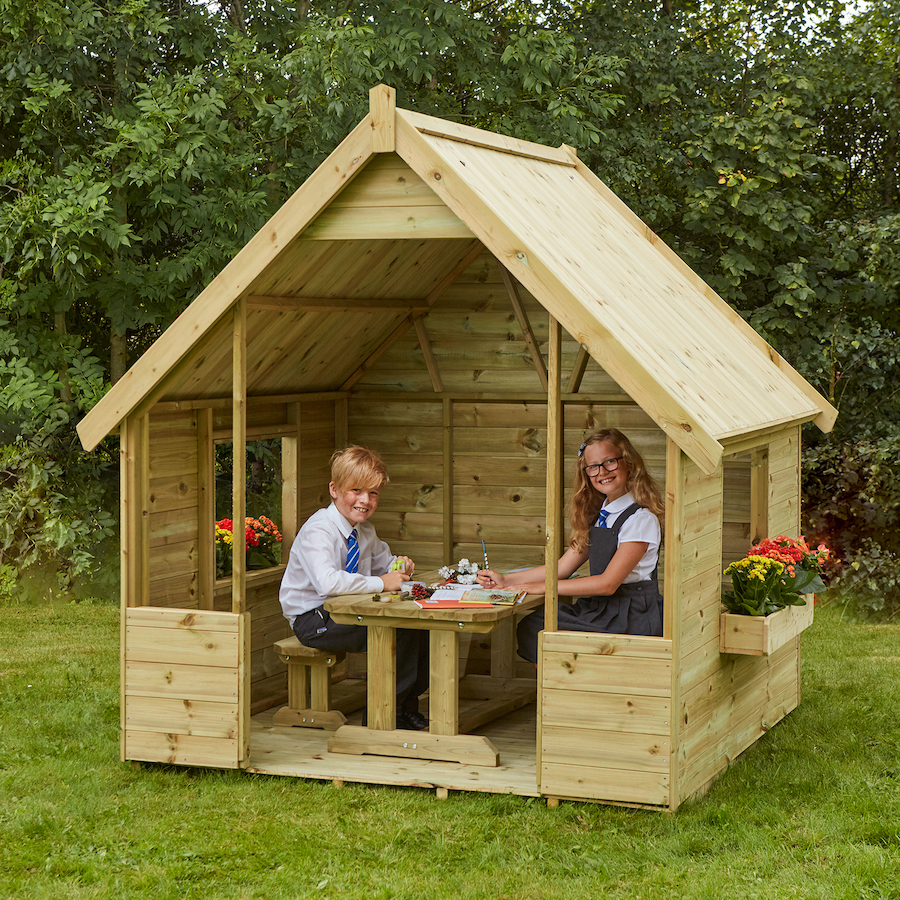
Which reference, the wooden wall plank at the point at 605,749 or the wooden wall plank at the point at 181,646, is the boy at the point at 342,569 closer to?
the wooden wall plank at the point at 181,646

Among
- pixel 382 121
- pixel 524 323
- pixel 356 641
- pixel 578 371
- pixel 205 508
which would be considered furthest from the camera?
pixel 524 323

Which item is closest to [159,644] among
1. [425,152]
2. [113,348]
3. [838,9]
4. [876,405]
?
[425,152]

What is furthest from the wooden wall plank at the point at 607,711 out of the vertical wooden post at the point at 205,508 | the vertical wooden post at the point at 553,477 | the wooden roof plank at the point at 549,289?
the vertical wooden post at the point at 205,508

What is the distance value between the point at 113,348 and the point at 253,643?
579 centimetres

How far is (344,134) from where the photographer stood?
12125 mm

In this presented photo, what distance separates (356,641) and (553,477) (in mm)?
1766

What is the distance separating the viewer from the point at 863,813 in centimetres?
615

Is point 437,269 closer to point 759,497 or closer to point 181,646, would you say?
point 759,497

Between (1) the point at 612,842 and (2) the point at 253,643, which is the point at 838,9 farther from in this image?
(1) the point at 612,842

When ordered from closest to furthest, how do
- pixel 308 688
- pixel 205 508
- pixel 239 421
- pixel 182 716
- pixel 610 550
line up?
pixel 239 421
pixel 182 716
pixel 610 550
pixel 205 508
pixel 308 688

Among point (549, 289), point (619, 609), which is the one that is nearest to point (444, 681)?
point (619, 609)

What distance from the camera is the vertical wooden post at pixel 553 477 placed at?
19.6 feet

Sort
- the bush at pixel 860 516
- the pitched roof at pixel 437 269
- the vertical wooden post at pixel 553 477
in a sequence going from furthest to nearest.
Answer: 1. the bush at pixel 860 516
2. the vertical wooden post at pixel 553 477
3. the pitched roof at pixel 437 269

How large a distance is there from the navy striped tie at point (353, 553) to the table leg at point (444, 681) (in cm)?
90
